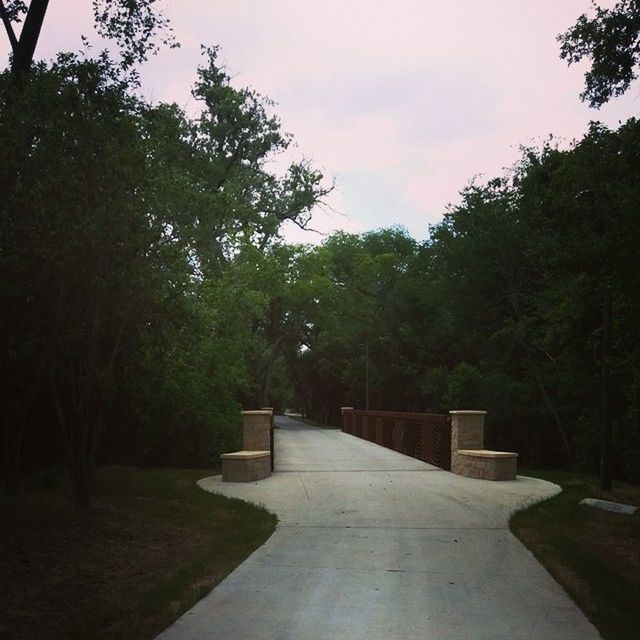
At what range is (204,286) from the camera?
22672mm

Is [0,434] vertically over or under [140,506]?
over

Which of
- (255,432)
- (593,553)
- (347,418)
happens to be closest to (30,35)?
(255,432)

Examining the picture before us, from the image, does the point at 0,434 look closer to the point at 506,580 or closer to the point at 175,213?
the point at 175,213

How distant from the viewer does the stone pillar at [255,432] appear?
575 inches

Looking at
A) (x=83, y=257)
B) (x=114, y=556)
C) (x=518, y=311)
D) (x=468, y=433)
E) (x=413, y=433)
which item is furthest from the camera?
(x=518, y=311)

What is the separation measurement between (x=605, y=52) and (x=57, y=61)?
7.10 meters

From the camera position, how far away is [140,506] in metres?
9.62

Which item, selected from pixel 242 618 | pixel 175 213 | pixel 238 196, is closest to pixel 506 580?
pixel 242 618

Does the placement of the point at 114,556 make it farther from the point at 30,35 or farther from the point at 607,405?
the point at 607,405

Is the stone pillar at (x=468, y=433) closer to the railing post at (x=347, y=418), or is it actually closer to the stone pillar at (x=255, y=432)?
the stone pillar at (x=255, y=432)

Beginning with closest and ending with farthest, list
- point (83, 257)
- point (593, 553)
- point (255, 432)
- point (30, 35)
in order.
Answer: point (593, 553)
point (83, 257)
point (30, 35)
point (255, 432)

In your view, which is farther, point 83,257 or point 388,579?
point 83,257

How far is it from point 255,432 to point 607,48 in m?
9.44

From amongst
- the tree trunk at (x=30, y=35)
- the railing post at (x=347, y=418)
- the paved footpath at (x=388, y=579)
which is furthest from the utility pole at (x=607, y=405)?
the railing post at (x=347, y=418)
